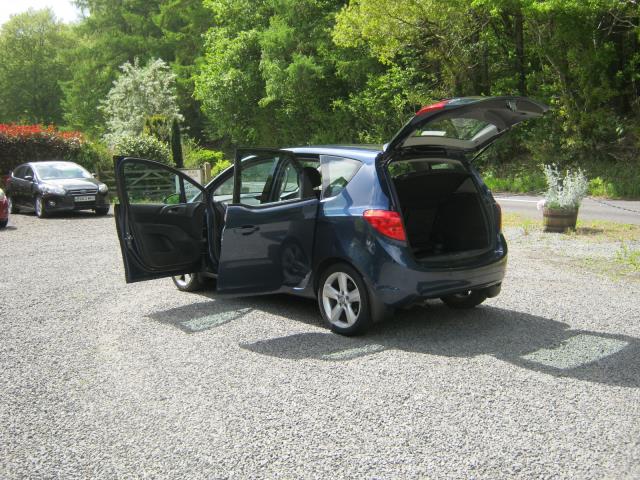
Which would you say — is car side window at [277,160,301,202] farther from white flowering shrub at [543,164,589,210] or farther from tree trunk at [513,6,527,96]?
→ tree trunk at [513,6,527,96]

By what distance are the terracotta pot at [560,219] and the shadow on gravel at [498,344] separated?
6097 millimetres

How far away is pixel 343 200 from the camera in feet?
20.6

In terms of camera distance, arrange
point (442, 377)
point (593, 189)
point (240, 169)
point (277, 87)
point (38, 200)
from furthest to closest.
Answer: point (277, 87), point (593, 189), point (38, 200), point (240, 169), point (442, 377)

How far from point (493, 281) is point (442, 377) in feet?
5.69

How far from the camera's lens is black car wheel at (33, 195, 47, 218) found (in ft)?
61.3

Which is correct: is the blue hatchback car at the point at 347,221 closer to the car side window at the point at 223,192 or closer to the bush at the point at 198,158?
the car side window at the point at 223,192

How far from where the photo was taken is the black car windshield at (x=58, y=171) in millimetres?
19562

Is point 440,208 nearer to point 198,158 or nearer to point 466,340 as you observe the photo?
point 466,340

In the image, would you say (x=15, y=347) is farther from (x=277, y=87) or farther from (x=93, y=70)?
(x=93, y=70)

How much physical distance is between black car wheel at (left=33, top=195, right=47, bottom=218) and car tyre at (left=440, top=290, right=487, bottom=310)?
47.3ft

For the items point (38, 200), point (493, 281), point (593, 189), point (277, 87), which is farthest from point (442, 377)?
point (277, 87)

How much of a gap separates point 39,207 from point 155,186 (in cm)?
1285

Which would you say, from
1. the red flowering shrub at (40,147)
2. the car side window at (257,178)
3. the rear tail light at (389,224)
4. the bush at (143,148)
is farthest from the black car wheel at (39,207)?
the rear tail light at (389,224)

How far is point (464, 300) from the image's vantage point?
7191mm
